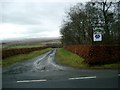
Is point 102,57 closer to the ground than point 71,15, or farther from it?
closer to the ground

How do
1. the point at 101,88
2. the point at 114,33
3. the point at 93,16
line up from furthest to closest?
the point at 93,16, the point at 114,33, the point at 101,88

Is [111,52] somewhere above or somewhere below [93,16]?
below

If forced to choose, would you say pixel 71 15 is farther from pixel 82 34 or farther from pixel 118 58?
pixel 118 58

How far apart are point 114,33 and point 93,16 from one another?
17.6 ft

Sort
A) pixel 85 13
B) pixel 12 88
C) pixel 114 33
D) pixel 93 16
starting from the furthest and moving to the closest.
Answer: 1. pixel 85 13
2. pixel 93 16
3. pixel 114 33
4. pixel 12 88

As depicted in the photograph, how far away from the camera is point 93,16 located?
40.2 meters

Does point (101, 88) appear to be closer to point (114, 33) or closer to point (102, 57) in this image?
point (102, 57)

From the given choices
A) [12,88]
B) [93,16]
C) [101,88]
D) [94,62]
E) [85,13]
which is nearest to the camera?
[101,88]

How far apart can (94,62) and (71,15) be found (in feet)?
102

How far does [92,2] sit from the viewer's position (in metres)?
37.5

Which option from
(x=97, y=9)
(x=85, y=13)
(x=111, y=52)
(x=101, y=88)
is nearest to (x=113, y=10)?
(x=97, y=9)

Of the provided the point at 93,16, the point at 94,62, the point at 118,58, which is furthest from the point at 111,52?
the point at 93,16

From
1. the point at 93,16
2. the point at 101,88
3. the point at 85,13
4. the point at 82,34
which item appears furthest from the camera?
the point at 82,34

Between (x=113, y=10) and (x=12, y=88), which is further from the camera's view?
(x=113, y=10)
